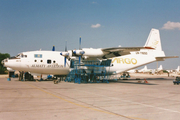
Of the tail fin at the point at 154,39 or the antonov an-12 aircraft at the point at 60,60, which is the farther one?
the tail fin at the point at 154,39

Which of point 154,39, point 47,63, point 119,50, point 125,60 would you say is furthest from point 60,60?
point 154,39

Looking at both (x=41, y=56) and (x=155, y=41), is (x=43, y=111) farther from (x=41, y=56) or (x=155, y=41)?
(x=155, y=41)

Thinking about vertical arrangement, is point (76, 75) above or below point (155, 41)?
below

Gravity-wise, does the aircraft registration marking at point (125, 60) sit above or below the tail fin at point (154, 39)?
below

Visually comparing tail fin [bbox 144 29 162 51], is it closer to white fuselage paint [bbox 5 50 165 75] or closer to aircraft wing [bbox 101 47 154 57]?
white fuselage paint [bbox 5 50 165 75]

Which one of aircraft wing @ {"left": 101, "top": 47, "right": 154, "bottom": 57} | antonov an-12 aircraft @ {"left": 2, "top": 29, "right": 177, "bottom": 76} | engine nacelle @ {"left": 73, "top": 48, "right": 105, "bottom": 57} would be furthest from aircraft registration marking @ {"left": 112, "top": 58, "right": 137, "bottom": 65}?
engine nacelle @ {"left": 73, "top": 48, "right": 105, "bottom": 57}

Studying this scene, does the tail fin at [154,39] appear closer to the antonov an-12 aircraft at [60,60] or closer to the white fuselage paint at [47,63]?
the white fuselage paint at [47,63]

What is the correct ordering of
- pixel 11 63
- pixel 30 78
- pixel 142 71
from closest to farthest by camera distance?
1. pixel 11 63
2. pixel 30 78
3. pixel 142 71

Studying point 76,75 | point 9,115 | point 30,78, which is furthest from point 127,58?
point 9,115

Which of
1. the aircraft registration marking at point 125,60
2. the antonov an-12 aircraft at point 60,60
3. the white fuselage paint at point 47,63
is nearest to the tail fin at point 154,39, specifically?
the aircraft registration marking at point 125,60

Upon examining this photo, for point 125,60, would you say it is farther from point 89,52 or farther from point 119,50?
point 89,52

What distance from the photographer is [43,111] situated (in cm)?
732

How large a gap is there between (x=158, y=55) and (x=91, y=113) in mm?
28509

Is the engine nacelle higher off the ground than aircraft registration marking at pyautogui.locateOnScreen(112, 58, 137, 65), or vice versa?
the engine nacelle
